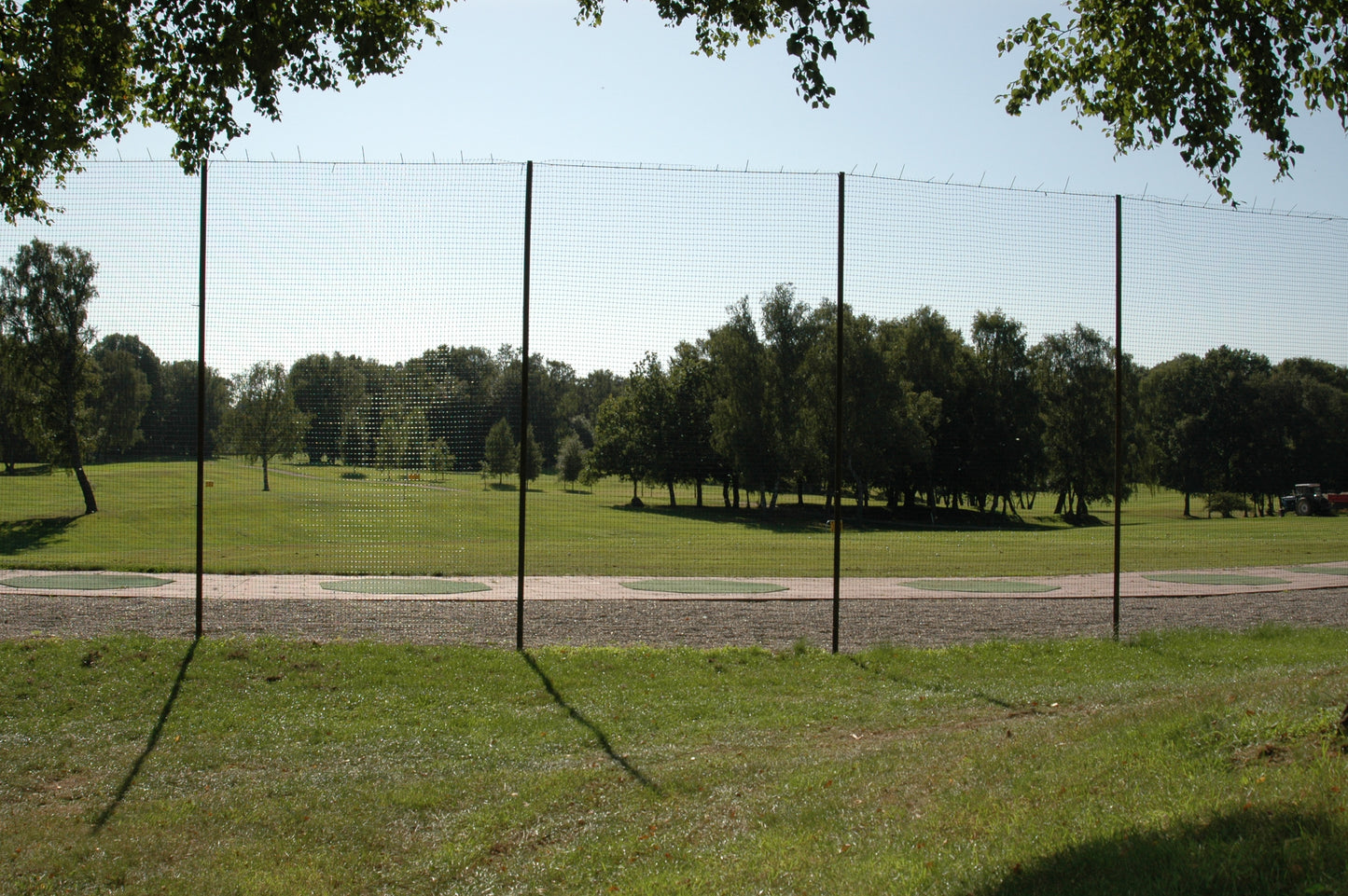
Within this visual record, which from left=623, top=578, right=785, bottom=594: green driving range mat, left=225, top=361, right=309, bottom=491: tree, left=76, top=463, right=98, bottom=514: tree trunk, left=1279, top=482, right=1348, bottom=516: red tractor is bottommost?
left=623, top=578, right=785, bottom=594: green driving range mat

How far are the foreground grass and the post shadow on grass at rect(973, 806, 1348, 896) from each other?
0.01 meters

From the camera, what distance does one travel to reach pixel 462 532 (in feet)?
38.8

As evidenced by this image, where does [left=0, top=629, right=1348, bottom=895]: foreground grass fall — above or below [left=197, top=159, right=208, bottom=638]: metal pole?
below

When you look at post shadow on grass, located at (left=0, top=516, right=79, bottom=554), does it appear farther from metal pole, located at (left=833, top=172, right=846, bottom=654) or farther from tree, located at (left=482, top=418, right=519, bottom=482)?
metal pole, located at (left=833, top=172, right=846, bottom=654)

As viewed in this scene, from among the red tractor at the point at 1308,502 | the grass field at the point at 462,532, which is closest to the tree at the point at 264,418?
the grass field at the point at 462,532

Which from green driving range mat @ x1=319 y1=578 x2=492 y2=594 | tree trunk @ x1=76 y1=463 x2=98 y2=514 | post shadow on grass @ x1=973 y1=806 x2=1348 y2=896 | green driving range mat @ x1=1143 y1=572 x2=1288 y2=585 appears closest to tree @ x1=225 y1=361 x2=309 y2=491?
tree trunk @ x1=76 y1=463 x2=98 y2=514

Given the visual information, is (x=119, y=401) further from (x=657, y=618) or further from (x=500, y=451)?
(x=657, y=618)

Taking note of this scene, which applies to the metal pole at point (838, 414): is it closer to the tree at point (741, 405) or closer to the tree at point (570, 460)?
the tree at point (741, 405)

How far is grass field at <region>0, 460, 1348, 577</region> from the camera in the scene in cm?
977

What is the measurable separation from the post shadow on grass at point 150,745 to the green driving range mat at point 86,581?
4.81 meters

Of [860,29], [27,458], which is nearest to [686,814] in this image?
[860,29]

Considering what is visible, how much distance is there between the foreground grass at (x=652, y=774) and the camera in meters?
3.46

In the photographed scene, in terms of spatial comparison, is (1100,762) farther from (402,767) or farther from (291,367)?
(291,367)

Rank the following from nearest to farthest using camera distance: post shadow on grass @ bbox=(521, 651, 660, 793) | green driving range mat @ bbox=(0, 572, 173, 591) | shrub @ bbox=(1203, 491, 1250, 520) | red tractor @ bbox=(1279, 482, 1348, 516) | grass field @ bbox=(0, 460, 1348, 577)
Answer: post shadow on grass @ bbox=(521, 651, 660, 793)
grass field @ bbox=(0, 460, 1348, 577)
green driving range mat @ bbox=(0, 572, 173, 591)
shrub @ bbox=(1203, 491, 1250, 520)
red tractor @ bbox=(1279, 482, 1348, 516)
